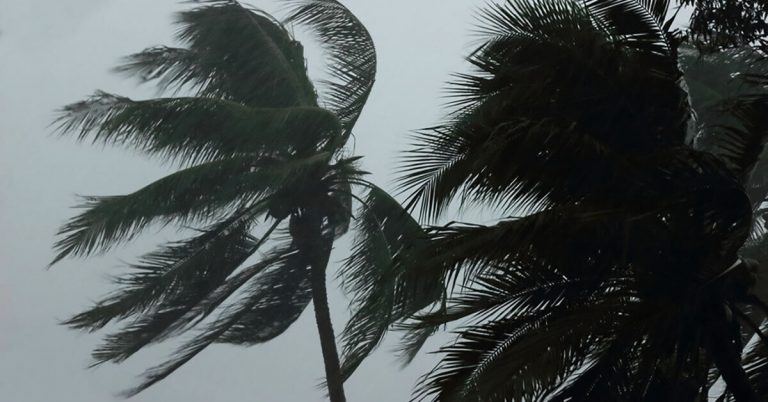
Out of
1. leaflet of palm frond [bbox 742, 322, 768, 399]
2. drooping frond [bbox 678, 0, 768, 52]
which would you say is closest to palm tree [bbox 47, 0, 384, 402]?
leaflet of palm frond [bbox 742, 322, 768, 399]

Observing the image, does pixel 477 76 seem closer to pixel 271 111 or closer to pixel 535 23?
pixel 535 23

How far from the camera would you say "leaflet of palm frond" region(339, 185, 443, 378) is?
11812 mm

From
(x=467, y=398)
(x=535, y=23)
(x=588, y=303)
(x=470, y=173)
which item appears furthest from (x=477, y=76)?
(x=467, y=398)

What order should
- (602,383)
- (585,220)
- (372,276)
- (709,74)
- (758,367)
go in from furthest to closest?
1. (709,74)
2. (372,276)
3. (758,367)
4. (602,383)
5. (585,220)

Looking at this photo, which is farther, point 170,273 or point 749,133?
point 170,273

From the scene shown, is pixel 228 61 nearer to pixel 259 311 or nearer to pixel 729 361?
pixel 259 311

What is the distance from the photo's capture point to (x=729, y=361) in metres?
6.54

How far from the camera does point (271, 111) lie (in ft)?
41.8

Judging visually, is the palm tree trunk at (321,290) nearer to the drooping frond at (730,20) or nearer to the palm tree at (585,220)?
the palm tree at (585,220)

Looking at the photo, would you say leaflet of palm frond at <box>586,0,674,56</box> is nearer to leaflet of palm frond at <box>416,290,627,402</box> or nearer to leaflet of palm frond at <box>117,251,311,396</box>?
leaflet of palm frond at <box>416,290,627,402</box>

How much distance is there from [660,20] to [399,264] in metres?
2.04

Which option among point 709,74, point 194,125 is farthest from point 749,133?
point 709,74

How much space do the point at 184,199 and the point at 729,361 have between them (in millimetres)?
Answer: 7629

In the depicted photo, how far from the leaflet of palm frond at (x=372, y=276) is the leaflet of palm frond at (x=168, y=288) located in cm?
170
